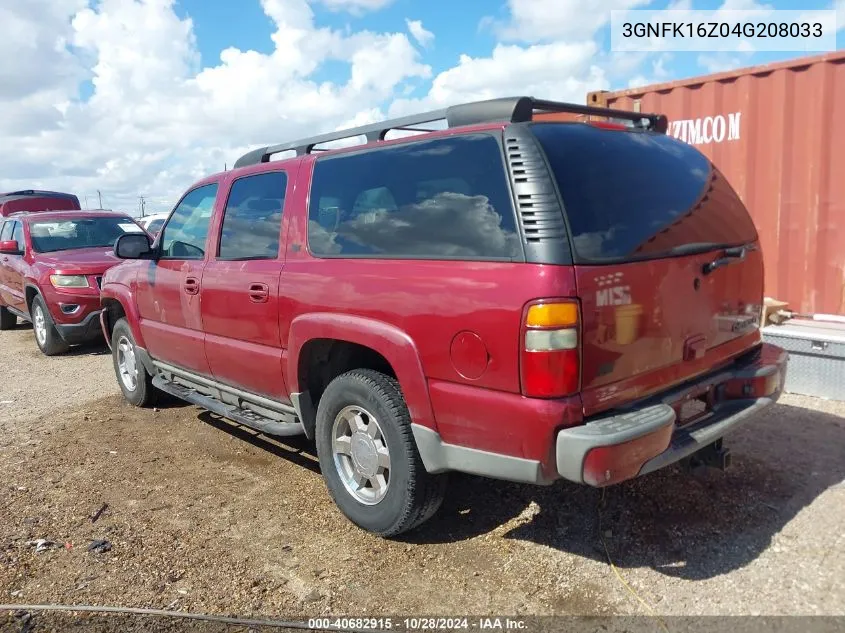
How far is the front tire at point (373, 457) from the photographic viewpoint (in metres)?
3.10

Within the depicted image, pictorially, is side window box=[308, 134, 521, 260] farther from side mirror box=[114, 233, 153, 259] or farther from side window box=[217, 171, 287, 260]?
side mirror box=[114, 233, 153, 259]

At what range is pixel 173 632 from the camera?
107 inches

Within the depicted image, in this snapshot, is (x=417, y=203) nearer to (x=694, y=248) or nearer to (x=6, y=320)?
(x=694, y=248)

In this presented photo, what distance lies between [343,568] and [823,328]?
449cm

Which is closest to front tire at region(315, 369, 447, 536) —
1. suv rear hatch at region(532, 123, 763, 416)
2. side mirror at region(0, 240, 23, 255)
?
suv rear hatch at region(532, 123, 763, 416)

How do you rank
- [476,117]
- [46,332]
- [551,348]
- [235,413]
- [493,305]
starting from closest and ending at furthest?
[551,348]
[493,305]
[476,117]
[235,413]
[46,332]

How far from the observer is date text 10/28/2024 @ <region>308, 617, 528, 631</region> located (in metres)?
2.70

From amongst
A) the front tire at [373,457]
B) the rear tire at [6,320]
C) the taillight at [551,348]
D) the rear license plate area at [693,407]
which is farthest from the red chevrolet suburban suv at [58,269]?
the rear license plate area at [693,407]

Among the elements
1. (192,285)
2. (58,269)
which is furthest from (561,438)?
(58,269)

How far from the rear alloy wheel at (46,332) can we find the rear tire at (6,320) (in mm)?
2789

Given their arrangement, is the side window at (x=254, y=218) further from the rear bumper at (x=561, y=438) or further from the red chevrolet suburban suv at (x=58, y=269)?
the red chevrolet suburban suv at (x=58, y=269)

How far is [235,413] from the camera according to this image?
4.30 metres

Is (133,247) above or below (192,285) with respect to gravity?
above

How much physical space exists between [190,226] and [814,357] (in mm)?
4941
